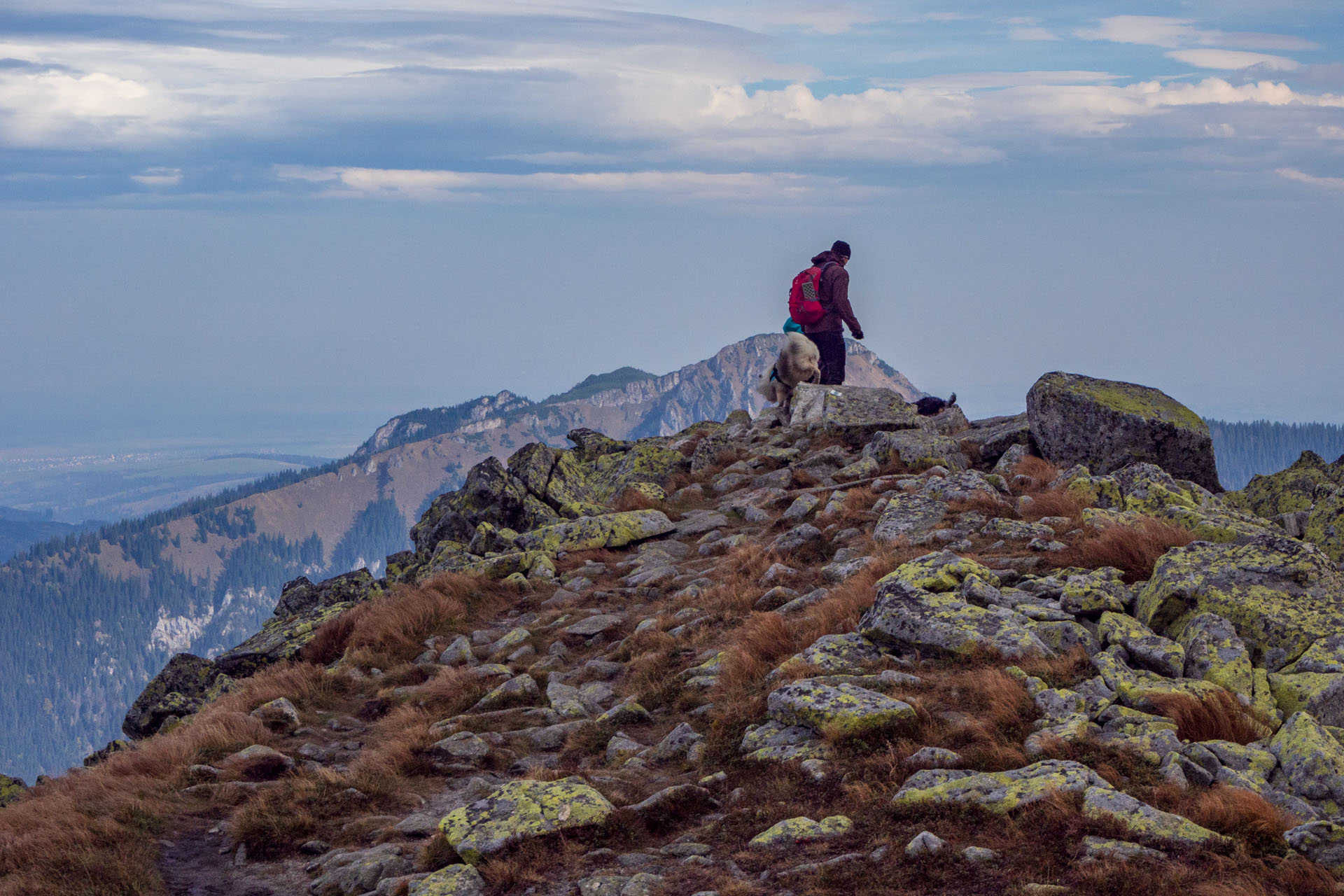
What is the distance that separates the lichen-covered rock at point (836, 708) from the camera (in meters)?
10.4

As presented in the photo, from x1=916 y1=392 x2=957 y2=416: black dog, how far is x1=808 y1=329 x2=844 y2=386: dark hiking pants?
2.88 metres

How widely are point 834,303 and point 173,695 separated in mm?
21188

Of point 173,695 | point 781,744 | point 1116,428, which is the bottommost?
point 173,695

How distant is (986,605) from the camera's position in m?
13.1

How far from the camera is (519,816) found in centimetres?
989

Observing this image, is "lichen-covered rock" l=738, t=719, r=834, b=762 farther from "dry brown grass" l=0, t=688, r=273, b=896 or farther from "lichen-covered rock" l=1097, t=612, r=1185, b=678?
"dry brown grass" l=0, t=688, r=273, b=896

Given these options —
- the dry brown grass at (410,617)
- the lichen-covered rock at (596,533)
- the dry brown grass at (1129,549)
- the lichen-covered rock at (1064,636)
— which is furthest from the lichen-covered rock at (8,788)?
the dry brown grass at (1129,549)

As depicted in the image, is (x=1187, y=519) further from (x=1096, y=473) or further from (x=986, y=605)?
(x=1096, y=473)

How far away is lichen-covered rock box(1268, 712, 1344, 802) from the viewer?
27.4 feet

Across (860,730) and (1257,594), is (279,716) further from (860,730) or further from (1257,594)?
(1257,594)

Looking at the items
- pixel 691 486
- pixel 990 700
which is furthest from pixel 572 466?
pixel 990 700

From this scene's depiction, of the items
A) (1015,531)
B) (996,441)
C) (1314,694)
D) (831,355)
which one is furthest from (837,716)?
(831,355)

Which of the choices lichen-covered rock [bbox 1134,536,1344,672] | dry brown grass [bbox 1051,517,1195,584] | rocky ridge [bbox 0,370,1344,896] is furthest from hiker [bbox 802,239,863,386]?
lichen-covered rock [bbox 1134,536,1344,672]

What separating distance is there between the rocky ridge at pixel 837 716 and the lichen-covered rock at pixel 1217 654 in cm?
4
